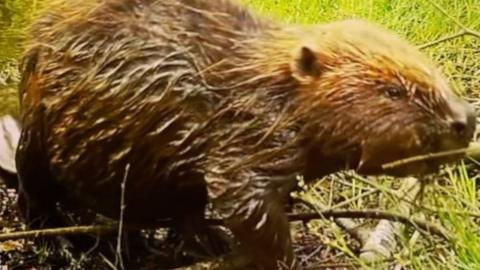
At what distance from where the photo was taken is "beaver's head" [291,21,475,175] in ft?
10.8

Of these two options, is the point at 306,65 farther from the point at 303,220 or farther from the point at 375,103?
the point at 303,220

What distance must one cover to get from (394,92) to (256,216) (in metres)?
0.46

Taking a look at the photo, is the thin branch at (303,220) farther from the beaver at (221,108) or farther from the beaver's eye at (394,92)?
the beaver's eye at (394,92)

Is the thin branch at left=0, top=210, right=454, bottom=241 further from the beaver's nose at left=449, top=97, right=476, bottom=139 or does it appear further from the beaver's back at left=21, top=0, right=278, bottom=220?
the beaver's nose at left=449, top=97, right=476, bottom=139

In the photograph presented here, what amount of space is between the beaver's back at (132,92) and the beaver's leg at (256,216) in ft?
0.50

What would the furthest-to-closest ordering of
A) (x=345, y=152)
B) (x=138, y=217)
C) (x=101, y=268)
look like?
(x=101, y=268)
(x=138, y=217)
(x=345, y=152)

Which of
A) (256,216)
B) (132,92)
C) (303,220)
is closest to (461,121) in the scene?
(256,216)

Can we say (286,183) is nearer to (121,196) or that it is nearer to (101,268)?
(121,196)

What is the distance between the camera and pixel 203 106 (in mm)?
3555

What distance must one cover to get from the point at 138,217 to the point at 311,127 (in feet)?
2.41

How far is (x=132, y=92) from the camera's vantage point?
3.68 m

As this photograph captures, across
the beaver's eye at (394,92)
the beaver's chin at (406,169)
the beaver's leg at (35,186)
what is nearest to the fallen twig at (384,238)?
the beaver's chin at (406,169)

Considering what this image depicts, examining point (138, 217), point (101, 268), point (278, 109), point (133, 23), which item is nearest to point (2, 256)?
point (101, 268)

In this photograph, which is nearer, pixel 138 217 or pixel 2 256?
pixel 138 217
